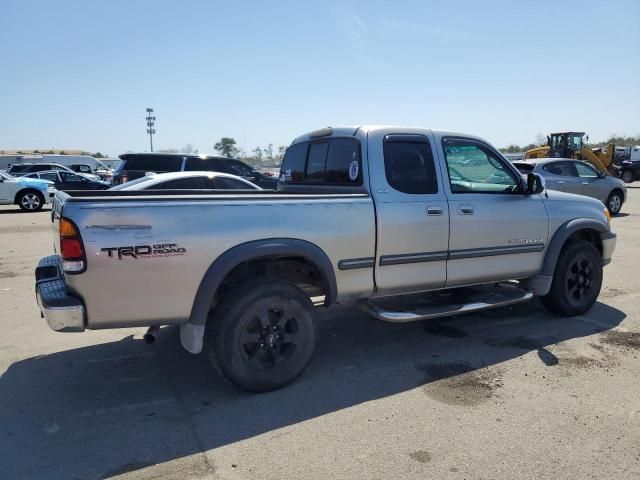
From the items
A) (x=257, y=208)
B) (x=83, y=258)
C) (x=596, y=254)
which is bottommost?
(x=596, y=254)

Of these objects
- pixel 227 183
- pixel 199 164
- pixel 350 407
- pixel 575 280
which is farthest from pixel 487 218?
pixel 199 164

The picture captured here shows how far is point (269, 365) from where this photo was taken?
3.77 m

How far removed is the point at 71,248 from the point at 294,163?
2.74 meters

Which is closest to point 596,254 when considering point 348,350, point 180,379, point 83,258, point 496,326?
point 496,326

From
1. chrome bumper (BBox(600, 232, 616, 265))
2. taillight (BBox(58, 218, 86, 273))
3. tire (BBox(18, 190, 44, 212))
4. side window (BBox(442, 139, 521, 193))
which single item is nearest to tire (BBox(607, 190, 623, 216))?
chrome bumper (BBox(600, 232, 616, 265))

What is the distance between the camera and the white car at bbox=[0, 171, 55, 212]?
58.9ft

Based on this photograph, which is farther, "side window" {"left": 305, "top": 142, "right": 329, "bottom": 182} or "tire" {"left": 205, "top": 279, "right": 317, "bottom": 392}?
"side window" {"left": 305, "top": 142, "right": 329, "bottom": 182}

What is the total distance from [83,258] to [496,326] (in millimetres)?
4121

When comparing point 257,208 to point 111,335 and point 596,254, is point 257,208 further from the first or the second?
point 596,254

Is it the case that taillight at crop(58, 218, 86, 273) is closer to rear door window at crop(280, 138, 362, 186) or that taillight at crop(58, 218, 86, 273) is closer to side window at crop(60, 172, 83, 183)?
rear door window at crop(280, 138, 362, 186)

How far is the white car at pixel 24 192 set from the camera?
706 inches

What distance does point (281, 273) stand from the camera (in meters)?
4.12

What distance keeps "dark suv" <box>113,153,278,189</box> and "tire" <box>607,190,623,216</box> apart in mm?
10429

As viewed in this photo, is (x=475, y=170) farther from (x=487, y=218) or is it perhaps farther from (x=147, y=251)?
(x=147, y=251)
